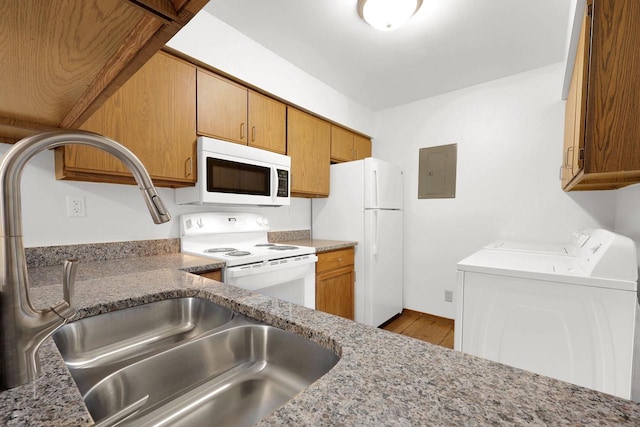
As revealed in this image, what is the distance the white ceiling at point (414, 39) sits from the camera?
5.85ft

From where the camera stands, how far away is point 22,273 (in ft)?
1.39

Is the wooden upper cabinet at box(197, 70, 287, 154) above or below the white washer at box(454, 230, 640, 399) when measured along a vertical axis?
above

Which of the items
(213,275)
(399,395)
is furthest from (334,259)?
(399,395)

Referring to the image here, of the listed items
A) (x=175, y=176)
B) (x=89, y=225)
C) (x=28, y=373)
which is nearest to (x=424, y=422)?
(x=28, y=373)

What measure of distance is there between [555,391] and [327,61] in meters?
2.53

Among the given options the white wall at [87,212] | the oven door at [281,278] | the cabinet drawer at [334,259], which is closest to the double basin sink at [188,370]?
the oven door at [281,278]

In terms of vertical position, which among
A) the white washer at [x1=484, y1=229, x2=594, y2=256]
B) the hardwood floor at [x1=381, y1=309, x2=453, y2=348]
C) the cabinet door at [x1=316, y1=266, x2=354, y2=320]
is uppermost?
the white washer at [x1=484, y1=229, x2=594, y2=256]

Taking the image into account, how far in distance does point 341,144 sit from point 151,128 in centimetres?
193

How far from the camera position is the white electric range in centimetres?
178

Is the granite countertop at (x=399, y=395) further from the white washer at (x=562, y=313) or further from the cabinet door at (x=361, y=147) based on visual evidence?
the cabinet door at (x=361, y=147)

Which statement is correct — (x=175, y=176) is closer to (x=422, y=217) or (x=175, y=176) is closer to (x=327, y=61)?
(x=327, y=61)

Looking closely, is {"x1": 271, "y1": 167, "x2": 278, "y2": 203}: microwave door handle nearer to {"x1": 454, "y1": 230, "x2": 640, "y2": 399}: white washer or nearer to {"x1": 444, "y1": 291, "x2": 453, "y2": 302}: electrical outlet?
{"x1": 454, "y1": 230, "x2": 640, "y2": 399}: white washer

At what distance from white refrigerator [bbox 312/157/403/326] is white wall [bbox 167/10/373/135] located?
2.22ft

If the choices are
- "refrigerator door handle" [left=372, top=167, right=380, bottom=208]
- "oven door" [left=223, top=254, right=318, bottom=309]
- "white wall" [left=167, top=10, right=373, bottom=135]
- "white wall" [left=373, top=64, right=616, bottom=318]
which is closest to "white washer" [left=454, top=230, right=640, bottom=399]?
"white wall" [left=373, top=64, right=616, bottom=318]
